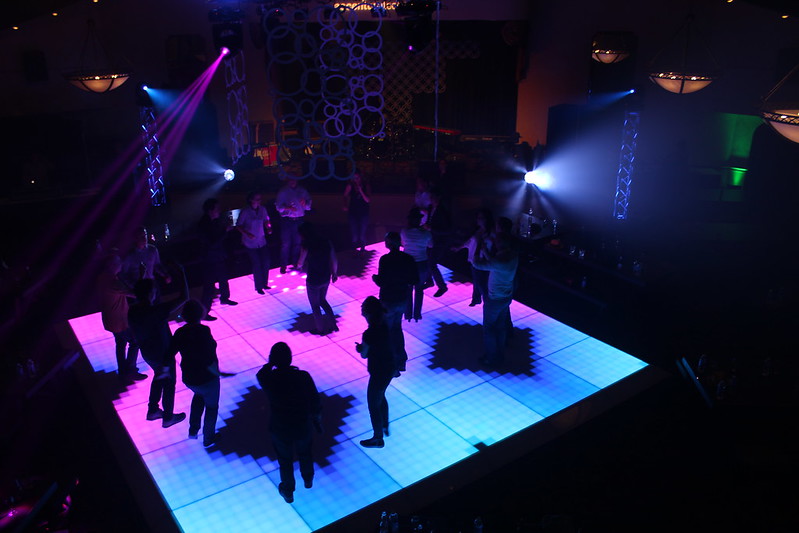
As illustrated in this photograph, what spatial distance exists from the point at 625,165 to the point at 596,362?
5.24m

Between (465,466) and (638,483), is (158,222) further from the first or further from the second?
(638,483)

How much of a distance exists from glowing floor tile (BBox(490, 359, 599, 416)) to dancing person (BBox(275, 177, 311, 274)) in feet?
10.7

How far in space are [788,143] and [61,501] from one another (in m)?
9.47

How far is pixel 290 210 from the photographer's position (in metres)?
7.90

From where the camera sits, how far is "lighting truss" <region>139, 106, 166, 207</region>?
9422 millimetres

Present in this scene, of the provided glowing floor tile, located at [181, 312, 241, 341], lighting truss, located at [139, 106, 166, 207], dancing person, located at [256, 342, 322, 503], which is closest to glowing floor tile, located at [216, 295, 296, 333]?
glowing floor tile, located at [181, 312, 241, 341]

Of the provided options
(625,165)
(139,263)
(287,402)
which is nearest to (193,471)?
(287,402)

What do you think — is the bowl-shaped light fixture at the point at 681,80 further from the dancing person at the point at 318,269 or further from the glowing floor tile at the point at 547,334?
the dancing person at the point at 318,269

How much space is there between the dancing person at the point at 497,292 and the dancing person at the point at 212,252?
282cm

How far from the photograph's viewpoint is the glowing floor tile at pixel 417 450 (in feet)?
16.0

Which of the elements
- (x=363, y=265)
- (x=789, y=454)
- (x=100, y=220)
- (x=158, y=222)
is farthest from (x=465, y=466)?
(x=100, y=220)

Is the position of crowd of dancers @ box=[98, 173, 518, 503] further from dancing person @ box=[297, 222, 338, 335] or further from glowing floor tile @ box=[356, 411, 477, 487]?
glowing floor tile @ box=[356, 411, 477, 487]

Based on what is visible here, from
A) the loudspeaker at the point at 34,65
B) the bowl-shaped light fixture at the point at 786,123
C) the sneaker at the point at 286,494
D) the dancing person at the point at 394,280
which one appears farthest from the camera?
the loudspeaker at the point at 34,65

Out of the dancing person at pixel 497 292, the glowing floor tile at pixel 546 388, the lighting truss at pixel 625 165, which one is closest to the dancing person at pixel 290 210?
the dancing person at pixel 497 292
